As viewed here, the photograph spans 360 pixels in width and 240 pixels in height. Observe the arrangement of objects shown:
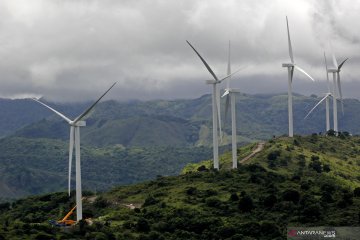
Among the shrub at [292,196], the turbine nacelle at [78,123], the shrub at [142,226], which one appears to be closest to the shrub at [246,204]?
the shrub at [292,196]

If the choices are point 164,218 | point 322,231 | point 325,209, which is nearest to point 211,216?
point 164,218

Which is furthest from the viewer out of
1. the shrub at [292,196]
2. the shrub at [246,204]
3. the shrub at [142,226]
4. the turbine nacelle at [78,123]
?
the shrub at [292,196]

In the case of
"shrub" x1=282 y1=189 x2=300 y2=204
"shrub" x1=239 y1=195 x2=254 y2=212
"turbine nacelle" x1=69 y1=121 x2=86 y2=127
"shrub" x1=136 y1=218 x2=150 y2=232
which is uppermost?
"turbine nacelle" x1=69 y1=121 x2=86 y2=127

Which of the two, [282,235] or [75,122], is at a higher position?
[75,122]

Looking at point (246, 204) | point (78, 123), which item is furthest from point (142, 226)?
point (78, 123)

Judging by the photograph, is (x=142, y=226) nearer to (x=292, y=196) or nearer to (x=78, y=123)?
(x=78, y=123)

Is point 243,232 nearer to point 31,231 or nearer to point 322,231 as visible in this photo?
point 322,231

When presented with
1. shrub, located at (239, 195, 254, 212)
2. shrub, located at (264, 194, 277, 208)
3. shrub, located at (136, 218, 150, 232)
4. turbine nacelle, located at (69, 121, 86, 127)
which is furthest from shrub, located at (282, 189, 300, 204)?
turbine nacelle, located at (69, 121, 86, 127)

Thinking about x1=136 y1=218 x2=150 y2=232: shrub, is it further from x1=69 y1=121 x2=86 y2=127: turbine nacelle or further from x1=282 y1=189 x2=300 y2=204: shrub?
x1=282 y1=189 x2=300 y2=204: shrub

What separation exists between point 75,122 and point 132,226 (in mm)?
34883

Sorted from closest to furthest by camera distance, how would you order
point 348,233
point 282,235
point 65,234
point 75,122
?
point 348,233
point 282,235
point 65,234
point 75,122

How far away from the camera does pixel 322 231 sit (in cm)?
14800

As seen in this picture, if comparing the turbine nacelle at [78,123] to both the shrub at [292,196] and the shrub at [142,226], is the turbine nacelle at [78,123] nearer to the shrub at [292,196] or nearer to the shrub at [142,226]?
the shrub at [142,226]

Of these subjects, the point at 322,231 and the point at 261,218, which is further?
the point at 261,218
